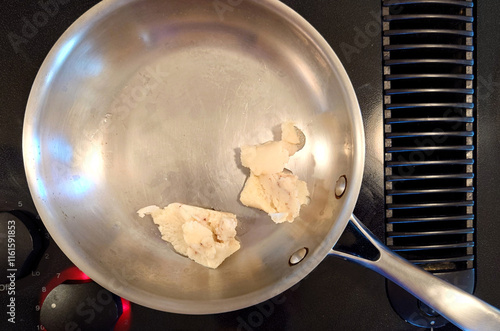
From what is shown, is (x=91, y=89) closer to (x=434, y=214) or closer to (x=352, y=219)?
(x=352, y=219)

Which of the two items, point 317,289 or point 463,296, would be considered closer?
point 463,296

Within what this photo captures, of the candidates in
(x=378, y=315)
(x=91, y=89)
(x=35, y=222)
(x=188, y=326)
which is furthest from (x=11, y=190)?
(x=378, y=315)

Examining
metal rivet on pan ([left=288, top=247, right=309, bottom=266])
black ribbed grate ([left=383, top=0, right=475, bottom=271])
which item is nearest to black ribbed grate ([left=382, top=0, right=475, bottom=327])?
black ribbed grate ([left=383, top=0, right=475, bottom=271])

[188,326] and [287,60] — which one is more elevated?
[287,60]

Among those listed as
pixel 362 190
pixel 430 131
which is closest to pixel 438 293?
pixel 362 190

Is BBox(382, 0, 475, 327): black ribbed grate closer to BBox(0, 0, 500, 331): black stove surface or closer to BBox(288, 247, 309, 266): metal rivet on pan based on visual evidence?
BBox(0, 0, 500, 331): black stove surface

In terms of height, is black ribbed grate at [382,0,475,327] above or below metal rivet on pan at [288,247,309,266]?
above
